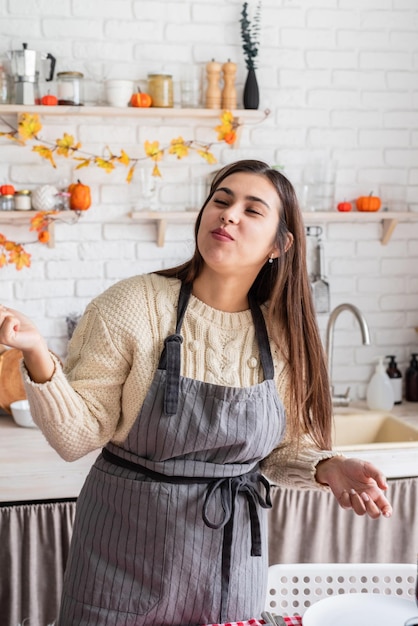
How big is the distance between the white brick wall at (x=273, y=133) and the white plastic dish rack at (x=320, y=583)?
64.9 inches

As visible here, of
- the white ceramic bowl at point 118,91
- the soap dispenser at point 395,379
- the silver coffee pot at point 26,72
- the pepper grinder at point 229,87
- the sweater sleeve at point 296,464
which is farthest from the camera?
the soap dispenser at point 395,379

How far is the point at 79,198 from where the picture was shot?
297 centimetres

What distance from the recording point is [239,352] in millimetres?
1737

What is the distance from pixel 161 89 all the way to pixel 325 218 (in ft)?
2.53

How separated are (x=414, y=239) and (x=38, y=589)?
1965 mm

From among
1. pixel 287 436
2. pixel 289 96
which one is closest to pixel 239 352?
pixel 287 436

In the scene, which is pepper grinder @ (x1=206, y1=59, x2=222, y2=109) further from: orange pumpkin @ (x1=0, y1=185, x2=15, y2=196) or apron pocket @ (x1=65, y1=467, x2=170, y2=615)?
apron pocket @ (x1=65, y1=467, x2=170, y2=615)

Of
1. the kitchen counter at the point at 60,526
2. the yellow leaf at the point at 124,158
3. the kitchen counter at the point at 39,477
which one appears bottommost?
the kitchen counter at the point at 60,526

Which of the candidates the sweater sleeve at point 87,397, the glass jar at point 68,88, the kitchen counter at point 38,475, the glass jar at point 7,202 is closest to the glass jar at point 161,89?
the glass jar at point 68,88

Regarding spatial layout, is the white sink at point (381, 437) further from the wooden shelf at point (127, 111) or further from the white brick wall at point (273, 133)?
the wooden shelf at point (127, 111)

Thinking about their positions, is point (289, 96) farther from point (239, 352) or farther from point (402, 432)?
point (239, 352)

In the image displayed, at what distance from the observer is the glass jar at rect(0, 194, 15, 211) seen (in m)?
2.93

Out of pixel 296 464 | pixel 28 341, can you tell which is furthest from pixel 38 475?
pixel 28 341

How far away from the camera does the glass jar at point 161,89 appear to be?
2984 millimetres
